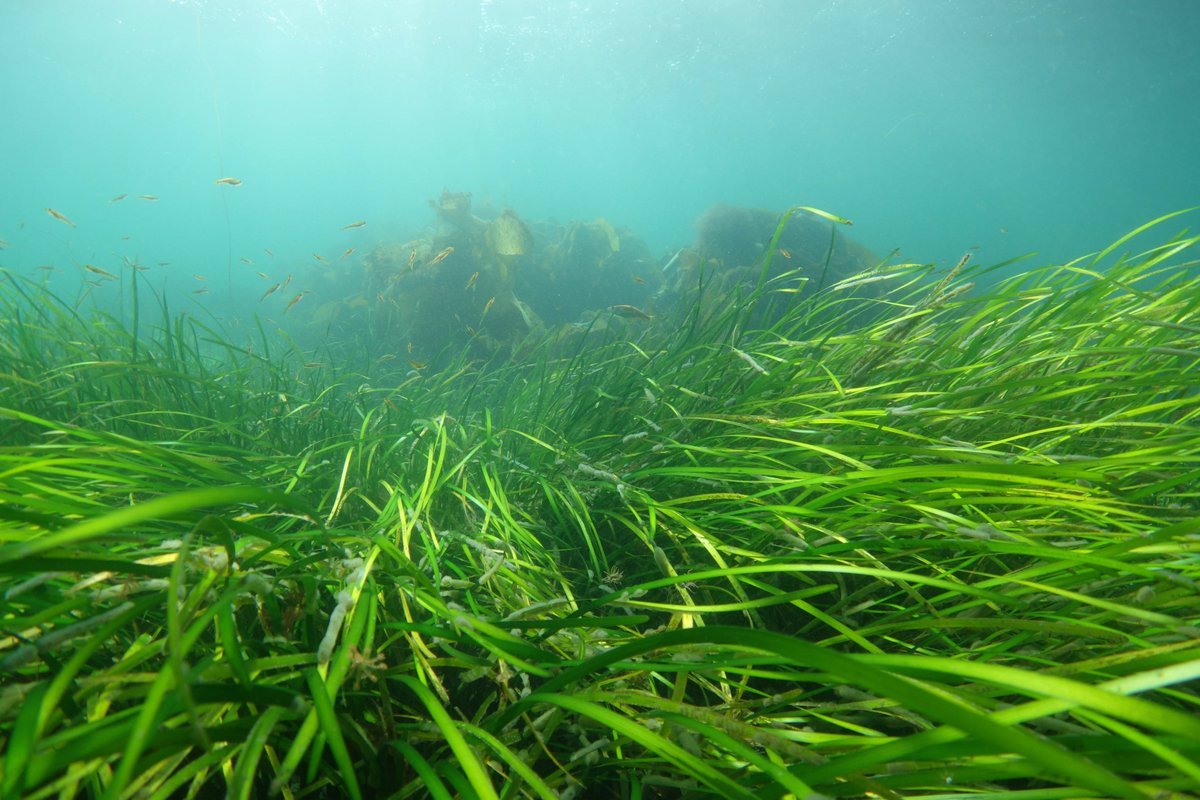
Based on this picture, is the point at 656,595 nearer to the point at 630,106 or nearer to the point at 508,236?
the point at 508,236

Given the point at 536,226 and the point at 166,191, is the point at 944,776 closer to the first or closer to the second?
the point at 536,226

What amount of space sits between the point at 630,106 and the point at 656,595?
61.5m

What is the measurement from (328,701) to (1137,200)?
90640 mm

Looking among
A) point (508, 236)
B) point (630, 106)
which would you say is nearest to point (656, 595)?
point (508, 236)

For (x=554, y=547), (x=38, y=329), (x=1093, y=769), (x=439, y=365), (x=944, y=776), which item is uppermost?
(x=1093, y=769)

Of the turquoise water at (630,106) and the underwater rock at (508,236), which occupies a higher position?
the turquoise water at (630,106)

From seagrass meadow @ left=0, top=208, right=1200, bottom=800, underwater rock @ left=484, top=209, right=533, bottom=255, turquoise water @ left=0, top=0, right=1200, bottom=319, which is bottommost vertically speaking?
seagrass meadow @ left=0, top=208, right=1200, bottom=800

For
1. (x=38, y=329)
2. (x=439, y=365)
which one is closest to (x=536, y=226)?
(x=439, y=365)

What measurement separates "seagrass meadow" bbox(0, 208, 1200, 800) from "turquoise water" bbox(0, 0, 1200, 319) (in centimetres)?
1031

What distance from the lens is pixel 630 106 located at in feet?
176

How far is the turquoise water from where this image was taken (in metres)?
29.1

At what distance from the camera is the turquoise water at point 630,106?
29141 mm

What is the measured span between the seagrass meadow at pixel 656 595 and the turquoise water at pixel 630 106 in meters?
10.3

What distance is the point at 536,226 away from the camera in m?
11.9
